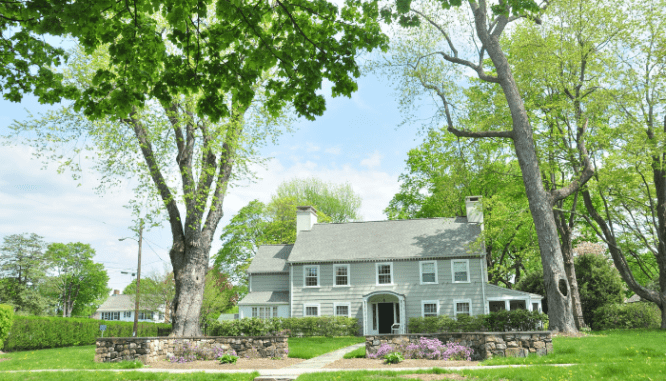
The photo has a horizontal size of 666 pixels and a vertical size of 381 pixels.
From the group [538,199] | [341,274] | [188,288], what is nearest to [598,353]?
[538,199]

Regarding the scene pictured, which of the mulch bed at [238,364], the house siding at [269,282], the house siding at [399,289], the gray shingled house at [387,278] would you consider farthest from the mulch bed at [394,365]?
the house siding at [269,282]

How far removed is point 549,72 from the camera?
18391mm

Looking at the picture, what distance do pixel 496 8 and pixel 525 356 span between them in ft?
28.0

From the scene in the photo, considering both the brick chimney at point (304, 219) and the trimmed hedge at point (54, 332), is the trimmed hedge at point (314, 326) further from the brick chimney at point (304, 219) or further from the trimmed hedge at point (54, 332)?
the trimmed hedge at point (54, 332)

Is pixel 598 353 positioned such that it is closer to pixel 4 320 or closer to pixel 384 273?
pixel 384 273

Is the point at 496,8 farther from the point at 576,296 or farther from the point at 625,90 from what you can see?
the point at 576,296

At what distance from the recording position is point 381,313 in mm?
26703

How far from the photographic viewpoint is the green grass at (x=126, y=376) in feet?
32.1

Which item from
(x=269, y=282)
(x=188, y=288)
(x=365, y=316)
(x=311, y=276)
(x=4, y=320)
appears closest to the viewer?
(x=188, y=288)

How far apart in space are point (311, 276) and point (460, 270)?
28.2 ft

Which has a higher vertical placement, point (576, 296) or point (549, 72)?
point (549, 72)

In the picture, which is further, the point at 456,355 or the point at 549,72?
the point at 549,72

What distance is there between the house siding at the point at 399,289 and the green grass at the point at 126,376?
55.5ft

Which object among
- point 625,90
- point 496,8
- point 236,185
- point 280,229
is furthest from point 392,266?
point 496,8
